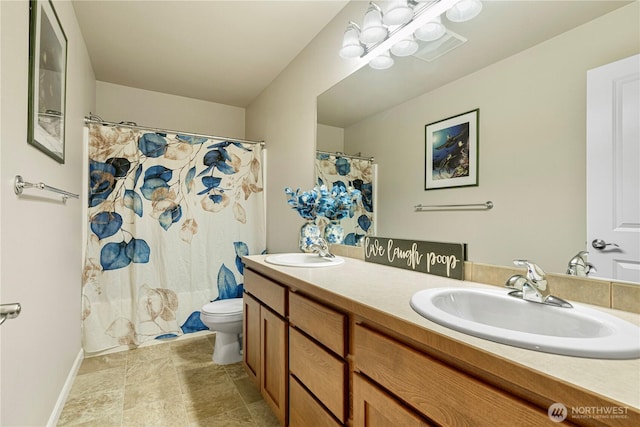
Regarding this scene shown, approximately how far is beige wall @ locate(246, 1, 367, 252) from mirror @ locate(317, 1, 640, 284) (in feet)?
2.10

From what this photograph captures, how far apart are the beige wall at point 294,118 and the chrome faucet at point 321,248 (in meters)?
0.49

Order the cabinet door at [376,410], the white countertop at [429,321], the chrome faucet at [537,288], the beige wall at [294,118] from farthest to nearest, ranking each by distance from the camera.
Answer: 1. the beige wall at [294,118]
2. the chrome faucet at [537,288]
3. the cabinet door at [376,410]
4. the white countertop at [429,321]

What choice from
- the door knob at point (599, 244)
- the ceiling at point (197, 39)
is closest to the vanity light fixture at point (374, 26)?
the ceiling at point (197, 39)

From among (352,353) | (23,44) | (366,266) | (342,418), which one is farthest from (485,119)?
(23,44)

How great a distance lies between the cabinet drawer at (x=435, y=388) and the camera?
1.82ft

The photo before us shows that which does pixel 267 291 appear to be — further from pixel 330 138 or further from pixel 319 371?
pixel 330 138

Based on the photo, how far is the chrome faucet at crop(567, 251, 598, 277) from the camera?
3.00 ft

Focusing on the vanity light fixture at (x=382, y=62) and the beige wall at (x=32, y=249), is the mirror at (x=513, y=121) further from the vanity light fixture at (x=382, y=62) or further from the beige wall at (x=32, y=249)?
the beige wall at (x=32, y=249)

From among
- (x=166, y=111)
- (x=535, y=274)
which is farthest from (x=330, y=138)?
(x=166, y=111)

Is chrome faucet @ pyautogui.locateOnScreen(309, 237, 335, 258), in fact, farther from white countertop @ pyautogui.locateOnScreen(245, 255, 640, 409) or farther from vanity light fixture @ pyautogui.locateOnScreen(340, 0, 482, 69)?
vanity light fixture @ pyautogui.locateOnScreen(340, 0, 482, 69)

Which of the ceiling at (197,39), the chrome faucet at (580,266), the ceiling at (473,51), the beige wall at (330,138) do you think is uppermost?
the ceiling at (197,39)

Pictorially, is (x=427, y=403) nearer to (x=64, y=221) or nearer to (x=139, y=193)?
(x=64, y=221)

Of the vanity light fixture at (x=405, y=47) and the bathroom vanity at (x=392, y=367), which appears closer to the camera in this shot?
the bathroom vanity at (x=392, y=367)

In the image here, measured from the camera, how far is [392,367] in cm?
81
